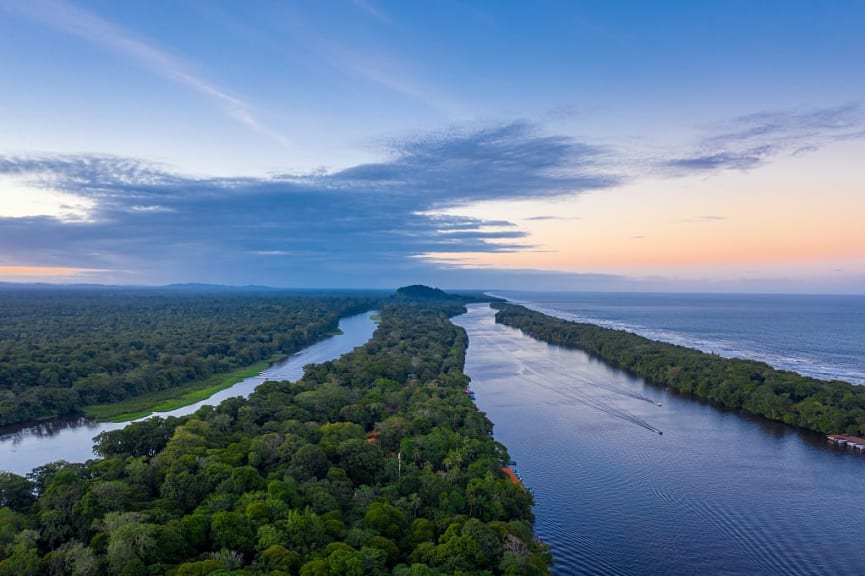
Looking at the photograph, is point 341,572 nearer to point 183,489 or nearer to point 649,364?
point 183,489

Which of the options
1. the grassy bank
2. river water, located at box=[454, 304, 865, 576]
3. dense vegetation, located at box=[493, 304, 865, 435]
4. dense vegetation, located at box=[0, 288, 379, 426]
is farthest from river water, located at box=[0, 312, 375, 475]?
dense vegetation, located at box=[493, 304, 865, 435]

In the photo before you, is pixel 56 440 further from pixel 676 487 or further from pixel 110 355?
pixel 676 487

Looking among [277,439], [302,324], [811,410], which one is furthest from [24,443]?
[302,324]

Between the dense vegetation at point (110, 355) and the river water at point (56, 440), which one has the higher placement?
the dense vegetation at point (110, 355)

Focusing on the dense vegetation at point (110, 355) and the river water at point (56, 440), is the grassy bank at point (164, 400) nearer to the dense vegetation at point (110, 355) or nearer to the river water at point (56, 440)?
the river water at point (56, 440)

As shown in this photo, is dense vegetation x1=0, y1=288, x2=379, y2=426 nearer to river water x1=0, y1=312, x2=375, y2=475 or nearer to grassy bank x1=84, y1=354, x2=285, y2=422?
grassy bank x1=84, y1=354, x2=285, y2=422

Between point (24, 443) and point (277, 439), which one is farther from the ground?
point (277, 439)

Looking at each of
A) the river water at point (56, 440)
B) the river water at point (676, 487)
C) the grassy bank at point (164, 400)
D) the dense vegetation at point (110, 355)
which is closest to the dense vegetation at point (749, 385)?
the river water at point (676, 487)
